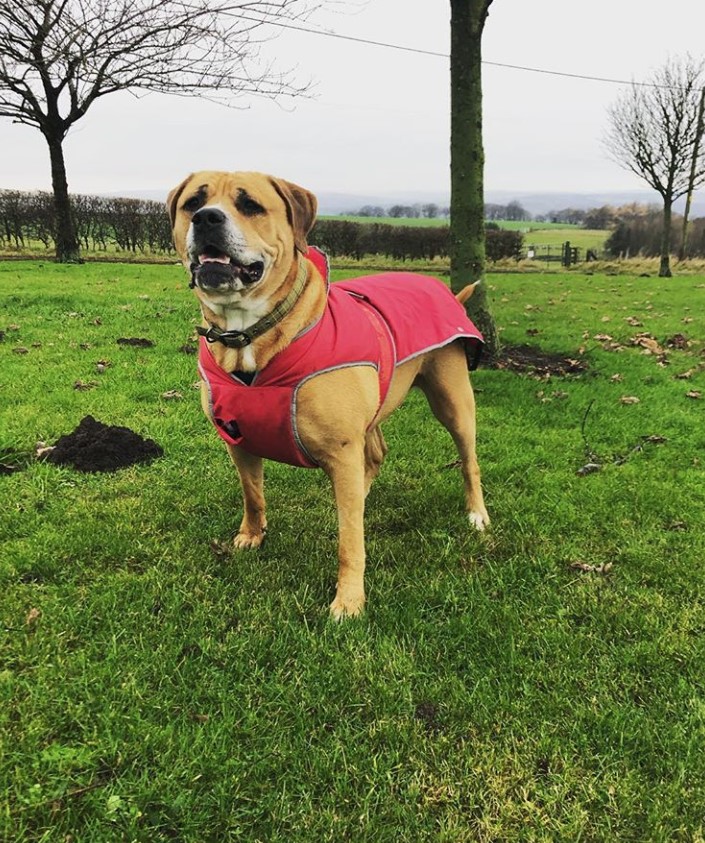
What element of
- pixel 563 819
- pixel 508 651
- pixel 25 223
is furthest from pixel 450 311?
pixel 25 223

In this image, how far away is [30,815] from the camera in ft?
6.28

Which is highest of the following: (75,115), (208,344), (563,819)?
(75,115)

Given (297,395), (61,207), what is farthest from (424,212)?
(297,395)

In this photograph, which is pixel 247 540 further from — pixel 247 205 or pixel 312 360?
pixel 247 205

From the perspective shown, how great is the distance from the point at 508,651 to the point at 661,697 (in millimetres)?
633

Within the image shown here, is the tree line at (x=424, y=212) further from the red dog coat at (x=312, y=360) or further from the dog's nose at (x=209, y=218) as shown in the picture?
the dog's nose at (x=209, y=218)

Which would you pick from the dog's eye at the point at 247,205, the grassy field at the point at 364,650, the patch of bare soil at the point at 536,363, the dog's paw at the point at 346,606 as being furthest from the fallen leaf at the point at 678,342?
the dog's eye at the point at 247,205

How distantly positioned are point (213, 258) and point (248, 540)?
1739 mm

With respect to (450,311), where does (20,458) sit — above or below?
below

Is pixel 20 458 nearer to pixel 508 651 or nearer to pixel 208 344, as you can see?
pixel 208 344

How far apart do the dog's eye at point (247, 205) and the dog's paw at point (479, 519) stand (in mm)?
2351

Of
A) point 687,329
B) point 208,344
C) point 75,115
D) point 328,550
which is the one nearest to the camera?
point 208,344

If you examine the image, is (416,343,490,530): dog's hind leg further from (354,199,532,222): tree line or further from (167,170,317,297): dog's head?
(354,199,532,222): tree line

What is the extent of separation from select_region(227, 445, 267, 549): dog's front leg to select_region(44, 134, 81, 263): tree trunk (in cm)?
1883
